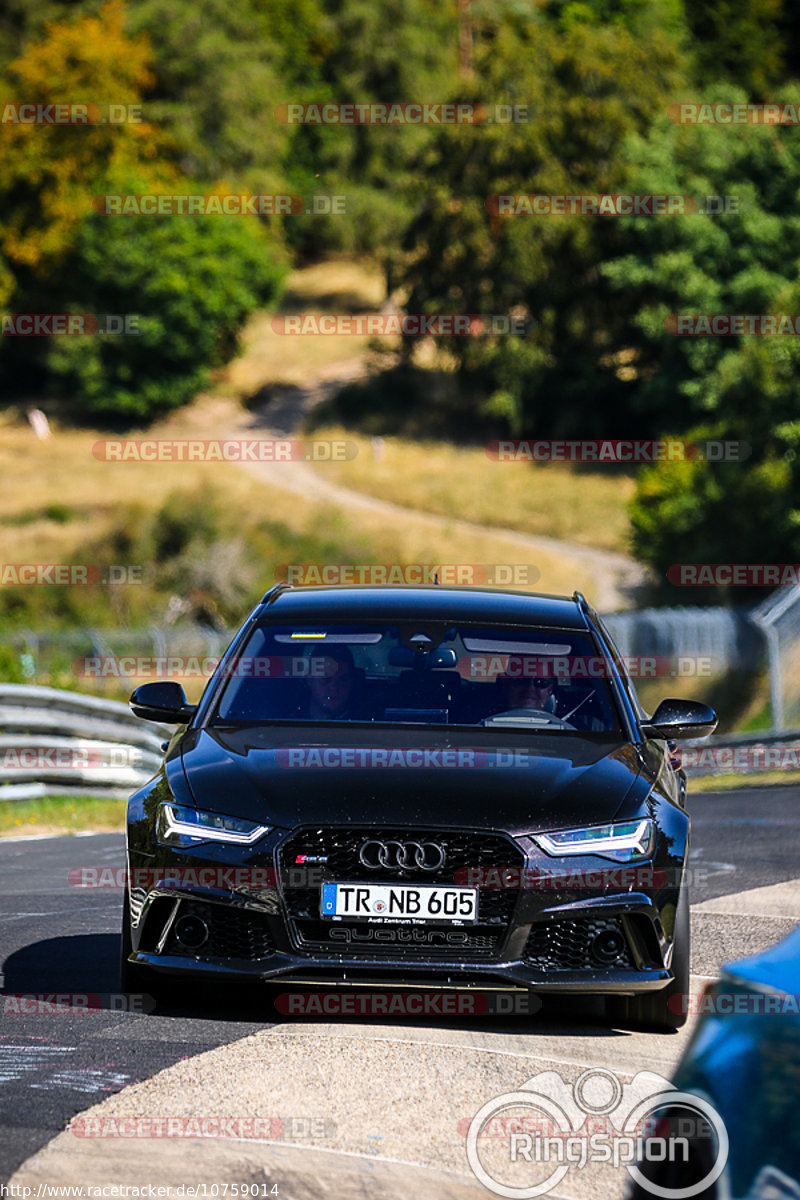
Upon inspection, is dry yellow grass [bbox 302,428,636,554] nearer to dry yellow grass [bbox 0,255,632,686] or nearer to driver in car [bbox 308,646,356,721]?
dry yellow grass [bbox 0,255,632,686]

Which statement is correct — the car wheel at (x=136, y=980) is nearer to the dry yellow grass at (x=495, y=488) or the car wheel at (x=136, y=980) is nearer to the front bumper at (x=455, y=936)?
the front bumper at (x=455, y=936)

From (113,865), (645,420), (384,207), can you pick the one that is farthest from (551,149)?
(113,865)

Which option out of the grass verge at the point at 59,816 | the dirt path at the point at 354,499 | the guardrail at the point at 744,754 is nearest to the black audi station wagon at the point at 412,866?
the grass verge at the point at 59,816

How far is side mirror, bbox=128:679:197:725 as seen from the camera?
6.79 metres

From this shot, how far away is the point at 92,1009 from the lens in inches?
239

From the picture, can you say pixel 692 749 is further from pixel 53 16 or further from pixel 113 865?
pixel 53 16

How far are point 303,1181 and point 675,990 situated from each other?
85.8 inches

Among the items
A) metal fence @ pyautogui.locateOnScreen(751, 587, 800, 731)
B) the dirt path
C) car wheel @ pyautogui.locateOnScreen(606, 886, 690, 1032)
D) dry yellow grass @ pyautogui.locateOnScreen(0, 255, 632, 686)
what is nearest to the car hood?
car wheel @ pyautogui.locateOnScreen(606, 886, 690, 1032)

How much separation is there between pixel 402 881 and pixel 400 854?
0.09 m

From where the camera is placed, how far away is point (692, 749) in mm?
22891

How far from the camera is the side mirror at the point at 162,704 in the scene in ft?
22.3

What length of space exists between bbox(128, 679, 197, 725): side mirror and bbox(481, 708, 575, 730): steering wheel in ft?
4.01

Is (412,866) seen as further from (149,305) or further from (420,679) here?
(149,305)

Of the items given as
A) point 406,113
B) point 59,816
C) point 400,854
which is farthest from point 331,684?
point 406,113
